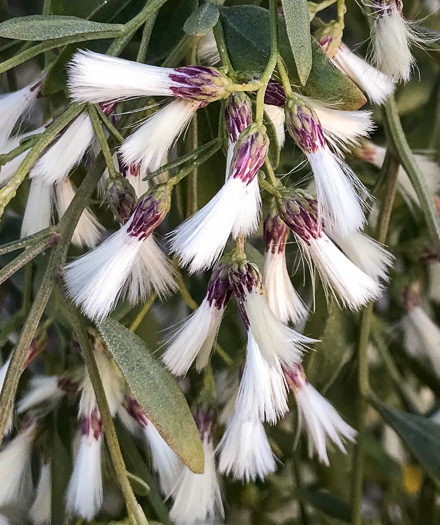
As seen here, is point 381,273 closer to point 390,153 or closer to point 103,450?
point 390,153

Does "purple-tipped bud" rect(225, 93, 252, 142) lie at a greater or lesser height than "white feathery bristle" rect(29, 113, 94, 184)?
greater

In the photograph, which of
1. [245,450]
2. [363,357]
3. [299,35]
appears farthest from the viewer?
[363,357]

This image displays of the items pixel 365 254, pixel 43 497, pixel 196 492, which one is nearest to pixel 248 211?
pixel 365 254

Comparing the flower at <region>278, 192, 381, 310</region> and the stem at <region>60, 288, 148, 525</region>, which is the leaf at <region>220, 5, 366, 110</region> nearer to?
the flower at <region>278, 192, 381, 310</region>

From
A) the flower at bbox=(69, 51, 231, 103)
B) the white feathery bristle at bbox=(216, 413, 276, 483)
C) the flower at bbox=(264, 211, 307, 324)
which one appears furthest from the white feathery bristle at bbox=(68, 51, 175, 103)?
the white feathery bristle at bbox=(216, 413, 276, 483)

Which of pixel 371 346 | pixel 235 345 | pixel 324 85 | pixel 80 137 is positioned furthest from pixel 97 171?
pixel 371 346

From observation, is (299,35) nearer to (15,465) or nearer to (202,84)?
(202,84)
